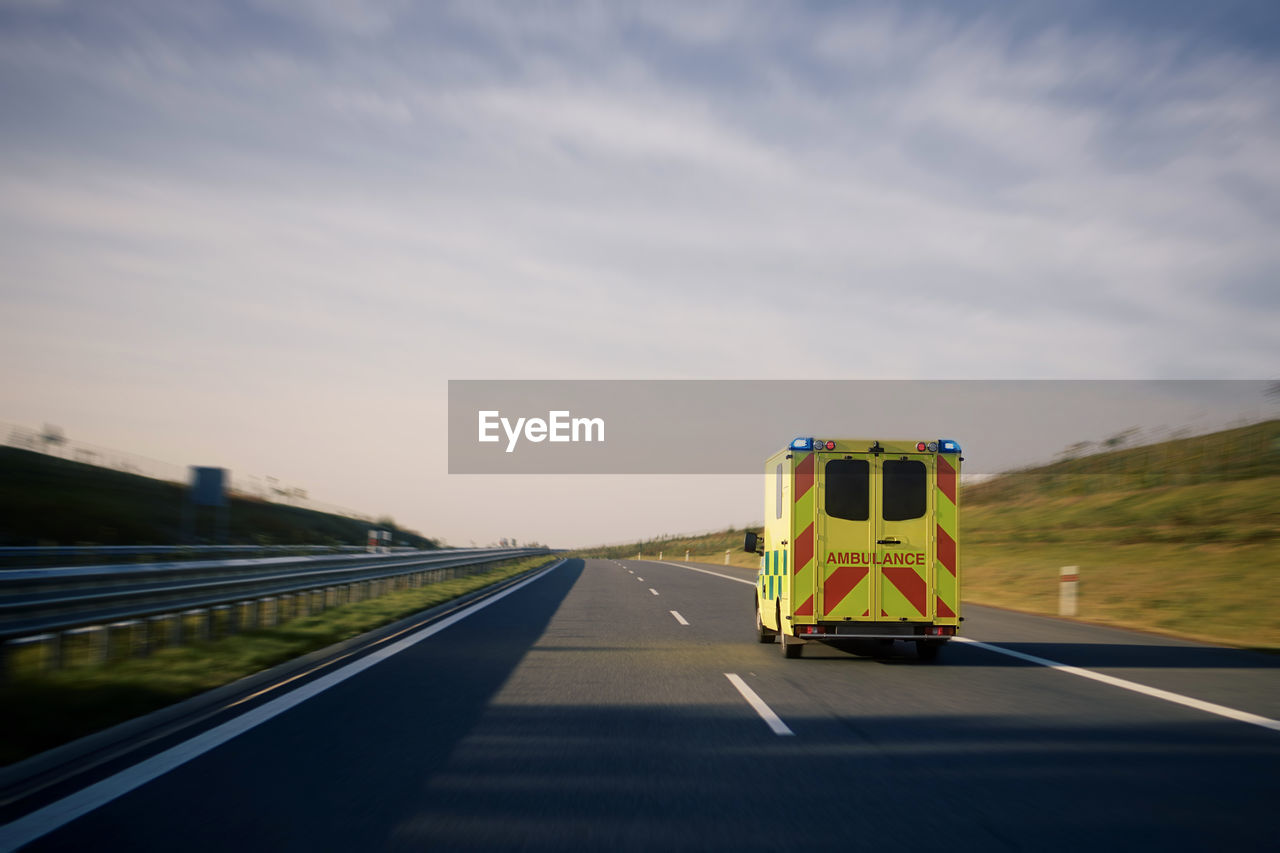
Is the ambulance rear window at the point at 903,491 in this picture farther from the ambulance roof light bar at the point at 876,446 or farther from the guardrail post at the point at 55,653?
the guardrail post at the point at 55,653

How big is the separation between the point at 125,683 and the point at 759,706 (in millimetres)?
5210

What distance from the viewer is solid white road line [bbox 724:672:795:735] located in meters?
7.24

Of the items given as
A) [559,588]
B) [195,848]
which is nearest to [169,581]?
[195,848]

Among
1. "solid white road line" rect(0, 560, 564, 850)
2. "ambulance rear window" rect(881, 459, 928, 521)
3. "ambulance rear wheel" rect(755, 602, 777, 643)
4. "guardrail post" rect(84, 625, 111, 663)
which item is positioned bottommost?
"ambulance rear wheel" rect(755, 602, 777, 643)

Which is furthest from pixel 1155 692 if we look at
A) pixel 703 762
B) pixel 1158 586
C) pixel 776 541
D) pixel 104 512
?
pixel 104 512

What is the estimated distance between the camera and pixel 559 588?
2527 centimetres

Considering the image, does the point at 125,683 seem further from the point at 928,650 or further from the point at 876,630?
the point at 928,650

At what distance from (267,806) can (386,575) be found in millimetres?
14034

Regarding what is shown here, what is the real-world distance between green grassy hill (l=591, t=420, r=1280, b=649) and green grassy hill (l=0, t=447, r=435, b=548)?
18.6 m

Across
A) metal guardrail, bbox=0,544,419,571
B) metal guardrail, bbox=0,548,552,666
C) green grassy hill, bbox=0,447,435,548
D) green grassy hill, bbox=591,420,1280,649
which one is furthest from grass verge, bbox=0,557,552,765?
green grassy hill, bbox=591,420,1280,649

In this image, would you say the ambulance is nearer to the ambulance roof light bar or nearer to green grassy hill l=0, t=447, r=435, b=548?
the ambulance roof light bar

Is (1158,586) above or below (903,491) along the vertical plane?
below

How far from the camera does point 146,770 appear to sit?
18.3 feet

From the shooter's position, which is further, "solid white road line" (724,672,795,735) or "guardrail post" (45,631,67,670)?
"guardrail post" (45,631,67,670)
